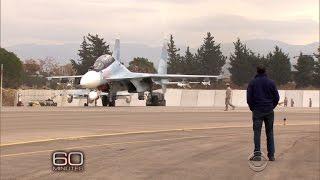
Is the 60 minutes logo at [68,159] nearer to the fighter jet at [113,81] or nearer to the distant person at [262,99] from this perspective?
the distant person at [262,99]

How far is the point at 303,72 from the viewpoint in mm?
91688

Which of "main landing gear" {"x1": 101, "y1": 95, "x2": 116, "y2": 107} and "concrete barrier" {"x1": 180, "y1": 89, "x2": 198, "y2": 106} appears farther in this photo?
"concrete barrier" {"x1": 180, "y1": 89, "x2": 198, "y2": 106}

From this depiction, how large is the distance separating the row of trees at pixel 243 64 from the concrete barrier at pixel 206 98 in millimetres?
19040

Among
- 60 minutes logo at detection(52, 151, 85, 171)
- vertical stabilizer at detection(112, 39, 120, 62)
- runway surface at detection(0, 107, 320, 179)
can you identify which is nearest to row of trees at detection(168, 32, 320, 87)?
vertical stabilizer at detection(112, 39, 120, 62)

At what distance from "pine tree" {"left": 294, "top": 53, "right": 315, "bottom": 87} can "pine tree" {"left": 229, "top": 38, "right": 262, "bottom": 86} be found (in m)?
7.58

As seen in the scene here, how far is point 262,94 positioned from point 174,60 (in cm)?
12404

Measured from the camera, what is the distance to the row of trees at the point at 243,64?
91.8 meters

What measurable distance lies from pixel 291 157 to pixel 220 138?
418cm

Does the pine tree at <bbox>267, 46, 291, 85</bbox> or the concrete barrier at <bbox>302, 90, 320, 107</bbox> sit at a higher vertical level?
the pine tree at <bbox>267, 46, 291, 85</bbox>

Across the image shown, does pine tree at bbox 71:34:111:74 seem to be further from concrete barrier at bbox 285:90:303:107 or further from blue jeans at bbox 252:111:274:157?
blue jeans at bbox 252:111:274:157

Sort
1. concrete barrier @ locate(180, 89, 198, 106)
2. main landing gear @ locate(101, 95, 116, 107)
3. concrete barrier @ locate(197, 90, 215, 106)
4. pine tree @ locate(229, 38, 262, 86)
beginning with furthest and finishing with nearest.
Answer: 1. pine tree @ locate(229, 38, 262, 86)
2. concrete barrier @ locate(180, 89, 198, 106)
3. concrete barrier @ locate(197, 90, 215, 106)
4. main landing gear @ locate(101, 95, 116, 107)

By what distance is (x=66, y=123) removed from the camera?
21219 mm

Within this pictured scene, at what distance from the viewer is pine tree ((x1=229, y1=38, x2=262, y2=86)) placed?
325 ft

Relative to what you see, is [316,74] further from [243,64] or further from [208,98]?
[208,98]
